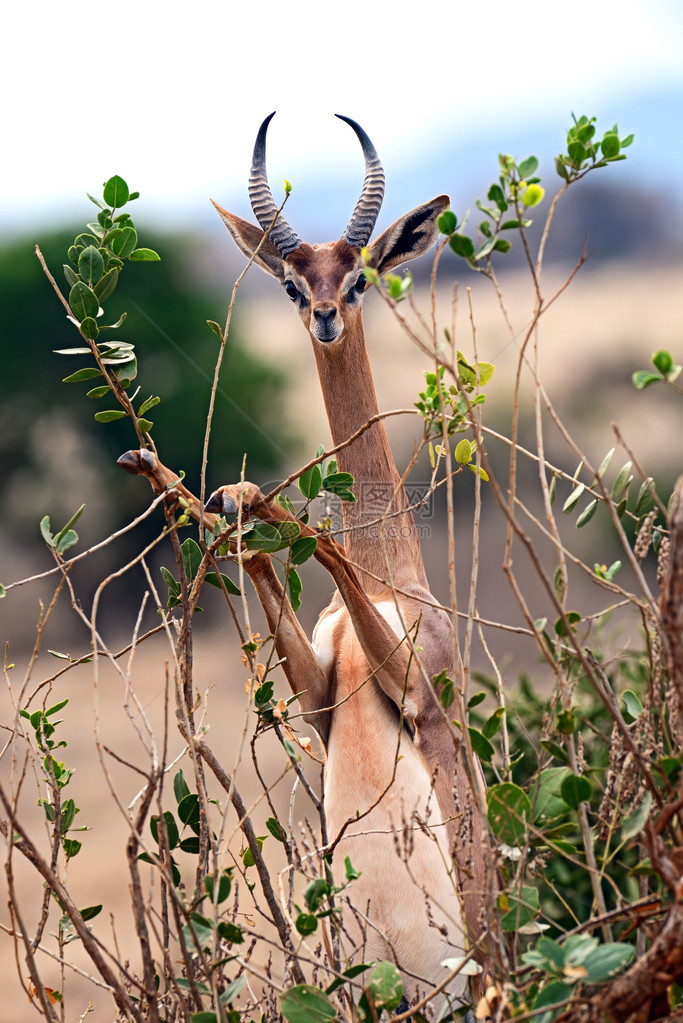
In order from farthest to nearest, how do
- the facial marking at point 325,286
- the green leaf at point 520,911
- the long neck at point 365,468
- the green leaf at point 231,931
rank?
1. the facial marking at point 325,286
2. the long neck at point 365,468
3. the green leaf at point 231,931
4. the green leaf at point 520,911

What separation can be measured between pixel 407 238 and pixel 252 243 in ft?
1.32

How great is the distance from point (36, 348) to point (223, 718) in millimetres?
6545

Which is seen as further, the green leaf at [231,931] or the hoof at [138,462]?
the hoof at [138,462]

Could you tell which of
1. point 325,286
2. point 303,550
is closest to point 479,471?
point 303,550

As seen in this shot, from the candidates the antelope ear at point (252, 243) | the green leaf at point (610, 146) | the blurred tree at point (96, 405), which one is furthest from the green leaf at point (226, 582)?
the blurred tree at point (96, 405)

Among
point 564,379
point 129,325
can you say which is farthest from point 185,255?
point 564,379

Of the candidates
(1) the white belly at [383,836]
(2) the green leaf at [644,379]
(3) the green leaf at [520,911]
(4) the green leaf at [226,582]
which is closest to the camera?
(2) the green leaf at [644,379]

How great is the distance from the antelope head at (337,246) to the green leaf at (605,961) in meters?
1.55

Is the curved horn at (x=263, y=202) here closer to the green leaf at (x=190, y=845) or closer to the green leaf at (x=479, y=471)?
the green leaf at (x=479, y=471)

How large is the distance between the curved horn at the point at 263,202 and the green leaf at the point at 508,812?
1.63 meters

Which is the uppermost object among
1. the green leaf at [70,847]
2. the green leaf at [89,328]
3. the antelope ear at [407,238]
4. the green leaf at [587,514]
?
the antelope ear at [407,238]

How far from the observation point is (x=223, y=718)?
43.6ft

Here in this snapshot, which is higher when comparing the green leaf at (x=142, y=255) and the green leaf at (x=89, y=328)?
the green leaf at (x=142, y=255)

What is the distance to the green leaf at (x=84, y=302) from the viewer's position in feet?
4.38
